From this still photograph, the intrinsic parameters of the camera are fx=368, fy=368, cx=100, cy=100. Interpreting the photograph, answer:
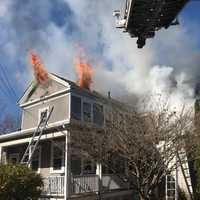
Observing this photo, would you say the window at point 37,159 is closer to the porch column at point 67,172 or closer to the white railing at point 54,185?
the white railing at point 54,185

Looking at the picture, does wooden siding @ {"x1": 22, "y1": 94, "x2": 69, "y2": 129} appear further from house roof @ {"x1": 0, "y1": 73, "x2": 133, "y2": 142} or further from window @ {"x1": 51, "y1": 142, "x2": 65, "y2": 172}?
window @ {"x1": 51, "y1": 142, "x2": 65, "y2": 172}

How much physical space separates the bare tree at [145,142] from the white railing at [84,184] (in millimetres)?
1127

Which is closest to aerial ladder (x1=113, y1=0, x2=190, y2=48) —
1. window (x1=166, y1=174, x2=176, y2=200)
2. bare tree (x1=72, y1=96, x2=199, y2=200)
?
bare tree (x1=72, y1=96, x2=199, y2=200)

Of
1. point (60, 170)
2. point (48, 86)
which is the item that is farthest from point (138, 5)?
point (48, 86)

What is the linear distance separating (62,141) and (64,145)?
57 cm

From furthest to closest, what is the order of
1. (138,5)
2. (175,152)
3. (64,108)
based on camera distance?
(64,108), (175,152), (138,5)

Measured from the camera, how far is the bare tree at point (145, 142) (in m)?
16.0

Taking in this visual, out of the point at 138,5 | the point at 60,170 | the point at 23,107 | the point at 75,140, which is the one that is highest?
the point at 23,107

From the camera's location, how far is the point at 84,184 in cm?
1755

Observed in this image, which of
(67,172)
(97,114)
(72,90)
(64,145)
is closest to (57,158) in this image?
(64,145)

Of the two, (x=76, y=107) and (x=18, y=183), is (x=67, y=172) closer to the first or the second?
(x=18, y=183)

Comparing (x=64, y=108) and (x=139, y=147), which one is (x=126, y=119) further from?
(x=64, y=108)

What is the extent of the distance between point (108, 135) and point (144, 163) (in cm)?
222

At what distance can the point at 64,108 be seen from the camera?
21.0 metres
